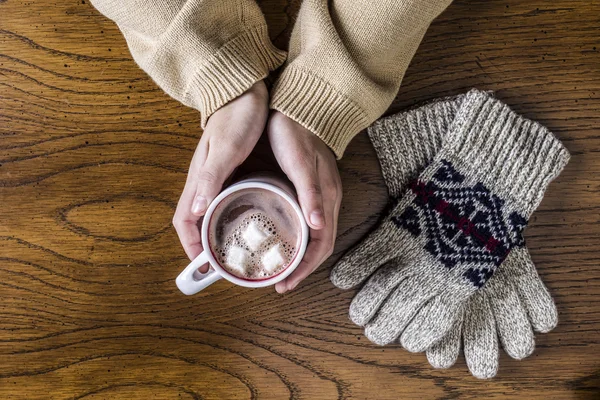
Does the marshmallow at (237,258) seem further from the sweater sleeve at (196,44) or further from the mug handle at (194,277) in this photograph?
the sweater sleeve at (196,44)

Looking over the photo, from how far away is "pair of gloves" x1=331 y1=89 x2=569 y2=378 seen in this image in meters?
0.69

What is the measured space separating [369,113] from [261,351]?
37 cm

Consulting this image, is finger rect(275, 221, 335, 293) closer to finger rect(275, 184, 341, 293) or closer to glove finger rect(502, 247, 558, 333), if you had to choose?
finger rect(275, 184, 341, 293)

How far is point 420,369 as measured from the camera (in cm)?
72

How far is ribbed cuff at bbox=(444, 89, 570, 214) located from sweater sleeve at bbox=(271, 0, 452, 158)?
0.49 feet

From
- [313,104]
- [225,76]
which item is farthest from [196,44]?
[313,104]

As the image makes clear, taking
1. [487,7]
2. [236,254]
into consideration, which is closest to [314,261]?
[236,254]

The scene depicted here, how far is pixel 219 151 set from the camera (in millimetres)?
552

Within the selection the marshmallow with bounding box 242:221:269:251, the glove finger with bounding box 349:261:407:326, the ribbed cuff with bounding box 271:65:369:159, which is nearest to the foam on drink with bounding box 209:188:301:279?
the marshmallow with bounding box 242:221:269:251

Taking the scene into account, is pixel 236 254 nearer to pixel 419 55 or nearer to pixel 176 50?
pixel 176 50

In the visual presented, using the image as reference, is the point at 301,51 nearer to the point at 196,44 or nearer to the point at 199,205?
the point at 196,44

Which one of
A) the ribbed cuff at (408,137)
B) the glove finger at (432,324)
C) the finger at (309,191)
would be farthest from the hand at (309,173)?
the glove finger at (432,324)

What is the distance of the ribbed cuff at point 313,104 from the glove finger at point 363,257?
17 centimetres

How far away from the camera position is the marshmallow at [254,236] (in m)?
0.52
